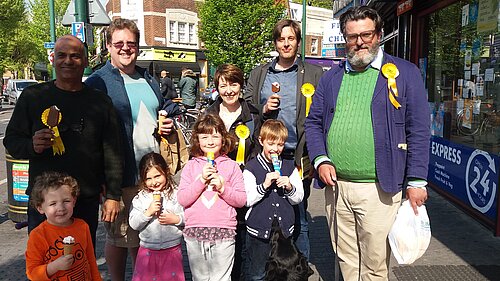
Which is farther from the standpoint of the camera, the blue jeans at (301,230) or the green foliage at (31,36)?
the green foliage at (31,36)

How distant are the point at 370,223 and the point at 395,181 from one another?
13.7 inches

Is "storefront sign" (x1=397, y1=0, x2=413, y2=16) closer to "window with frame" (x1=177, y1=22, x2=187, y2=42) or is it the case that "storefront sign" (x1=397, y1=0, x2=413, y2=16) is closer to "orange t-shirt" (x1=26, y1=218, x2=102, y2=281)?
"orange t-shirt" (x1=26, y1=218, x2=102, y2=281)

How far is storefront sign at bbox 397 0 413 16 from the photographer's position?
7.55m

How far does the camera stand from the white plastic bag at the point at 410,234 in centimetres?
258

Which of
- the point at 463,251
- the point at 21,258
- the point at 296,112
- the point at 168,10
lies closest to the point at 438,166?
the point at 463,251

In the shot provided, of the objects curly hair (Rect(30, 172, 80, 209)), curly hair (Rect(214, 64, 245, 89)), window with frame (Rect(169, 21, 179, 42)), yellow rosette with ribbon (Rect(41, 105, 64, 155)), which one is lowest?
curly hair (Rect(30, 172, 80, 209))

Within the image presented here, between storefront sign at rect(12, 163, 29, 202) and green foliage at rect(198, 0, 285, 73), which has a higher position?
green foliage at rect(198, 0, 285, 73)

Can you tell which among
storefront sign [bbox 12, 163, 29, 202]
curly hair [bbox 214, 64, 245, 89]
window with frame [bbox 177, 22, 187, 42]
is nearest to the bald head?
curly hair [bbox 214, 64, 245, 89]

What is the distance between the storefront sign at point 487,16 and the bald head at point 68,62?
493 cm

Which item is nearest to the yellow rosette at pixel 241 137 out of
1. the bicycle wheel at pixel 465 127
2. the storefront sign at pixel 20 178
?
the storefront sign at pixel 20 178

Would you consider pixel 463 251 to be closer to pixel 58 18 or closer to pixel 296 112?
pixel 296 112

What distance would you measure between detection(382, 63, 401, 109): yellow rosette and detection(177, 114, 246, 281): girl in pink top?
117 centimetres

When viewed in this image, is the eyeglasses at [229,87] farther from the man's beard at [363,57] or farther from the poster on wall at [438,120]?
the poster on wall at [438,120]

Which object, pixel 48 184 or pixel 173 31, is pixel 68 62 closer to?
pixel 48 184
